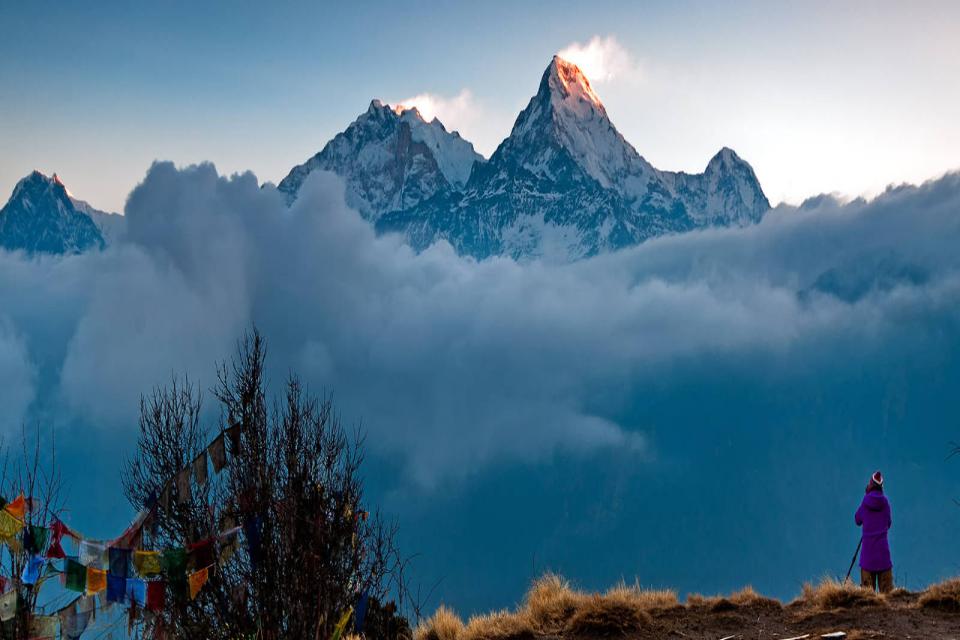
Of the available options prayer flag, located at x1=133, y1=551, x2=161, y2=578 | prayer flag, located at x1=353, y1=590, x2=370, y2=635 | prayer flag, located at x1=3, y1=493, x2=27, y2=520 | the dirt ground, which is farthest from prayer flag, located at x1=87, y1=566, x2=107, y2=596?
the dirt ground

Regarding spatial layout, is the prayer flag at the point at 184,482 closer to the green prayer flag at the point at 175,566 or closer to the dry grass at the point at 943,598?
the green prayer flag at the point at 175,566

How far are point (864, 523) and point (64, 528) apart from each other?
43.5 feet

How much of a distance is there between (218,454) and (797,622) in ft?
28.9

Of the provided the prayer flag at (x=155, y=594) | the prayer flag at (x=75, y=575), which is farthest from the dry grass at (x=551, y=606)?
the prayer flag at (x=75, y=575)

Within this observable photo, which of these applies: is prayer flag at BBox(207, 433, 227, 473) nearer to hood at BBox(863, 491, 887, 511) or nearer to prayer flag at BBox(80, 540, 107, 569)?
prayer flag at BBox(80, 540, 107, 569)

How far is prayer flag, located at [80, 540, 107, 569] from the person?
40.3 feet

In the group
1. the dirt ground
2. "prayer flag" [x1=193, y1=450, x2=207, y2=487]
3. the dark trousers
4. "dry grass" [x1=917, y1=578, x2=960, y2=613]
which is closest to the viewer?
the dirt ground

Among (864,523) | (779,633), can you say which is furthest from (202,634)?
(864,523)

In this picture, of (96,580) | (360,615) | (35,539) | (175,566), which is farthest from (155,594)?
(360,615)

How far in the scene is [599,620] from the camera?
10867mm

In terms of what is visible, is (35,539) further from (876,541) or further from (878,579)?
(878,579)

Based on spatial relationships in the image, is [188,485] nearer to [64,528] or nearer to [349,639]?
[64,528]

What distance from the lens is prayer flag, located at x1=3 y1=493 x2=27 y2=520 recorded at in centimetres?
1036

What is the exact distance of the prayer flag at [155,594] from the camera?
1050cm
